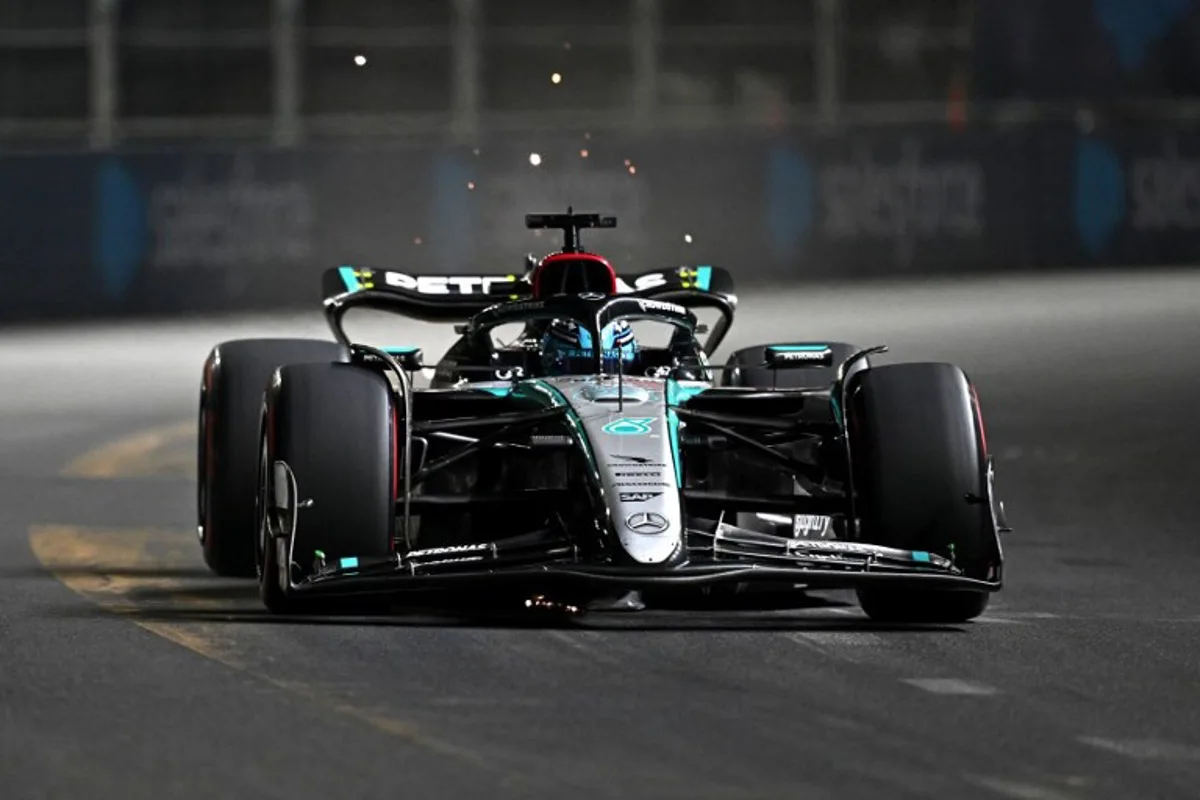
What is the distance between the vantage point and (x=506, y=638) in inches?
367

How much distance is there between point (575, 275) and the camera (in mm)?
12117

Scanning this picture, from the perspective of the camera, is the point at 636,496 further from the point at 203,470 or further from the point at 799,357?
the point at 203,470

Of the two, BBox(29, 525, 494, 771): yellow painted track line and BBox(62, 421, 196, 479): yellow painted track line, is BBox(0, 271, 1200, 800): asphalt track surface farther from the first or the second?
BBox(62, 421, 196, 479): yellow painted track line

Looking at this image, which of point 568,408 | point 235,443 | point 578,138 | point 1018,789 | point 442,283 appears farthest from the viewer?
point 578,138

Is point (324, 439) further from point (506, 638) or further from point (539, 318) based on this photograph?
point (539, 318)

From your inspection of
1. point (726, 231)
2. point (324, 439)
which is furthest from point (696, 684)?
point (726, 231)

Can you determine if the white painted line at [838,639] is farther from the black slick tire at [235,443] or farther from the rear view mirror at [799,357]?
the black slick tire at [235,443]

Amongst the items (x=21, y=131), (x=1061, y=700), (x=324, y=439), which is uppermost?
(x=21, y=131)

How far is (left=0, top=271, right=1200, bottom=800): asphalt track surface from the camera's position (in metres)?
6.85

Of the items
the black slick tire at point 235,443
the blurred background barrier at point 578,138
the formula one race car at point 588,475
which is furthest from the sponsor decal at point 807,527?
the blurred background barrier at point 578,138

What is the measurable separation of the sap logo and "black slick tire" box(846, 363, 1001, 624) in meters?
3.07

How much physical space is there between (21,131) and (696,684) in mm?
25829

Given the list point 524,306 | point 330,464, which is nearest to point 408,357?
point 524,306

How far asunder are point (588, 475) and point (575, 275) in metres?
2.60
